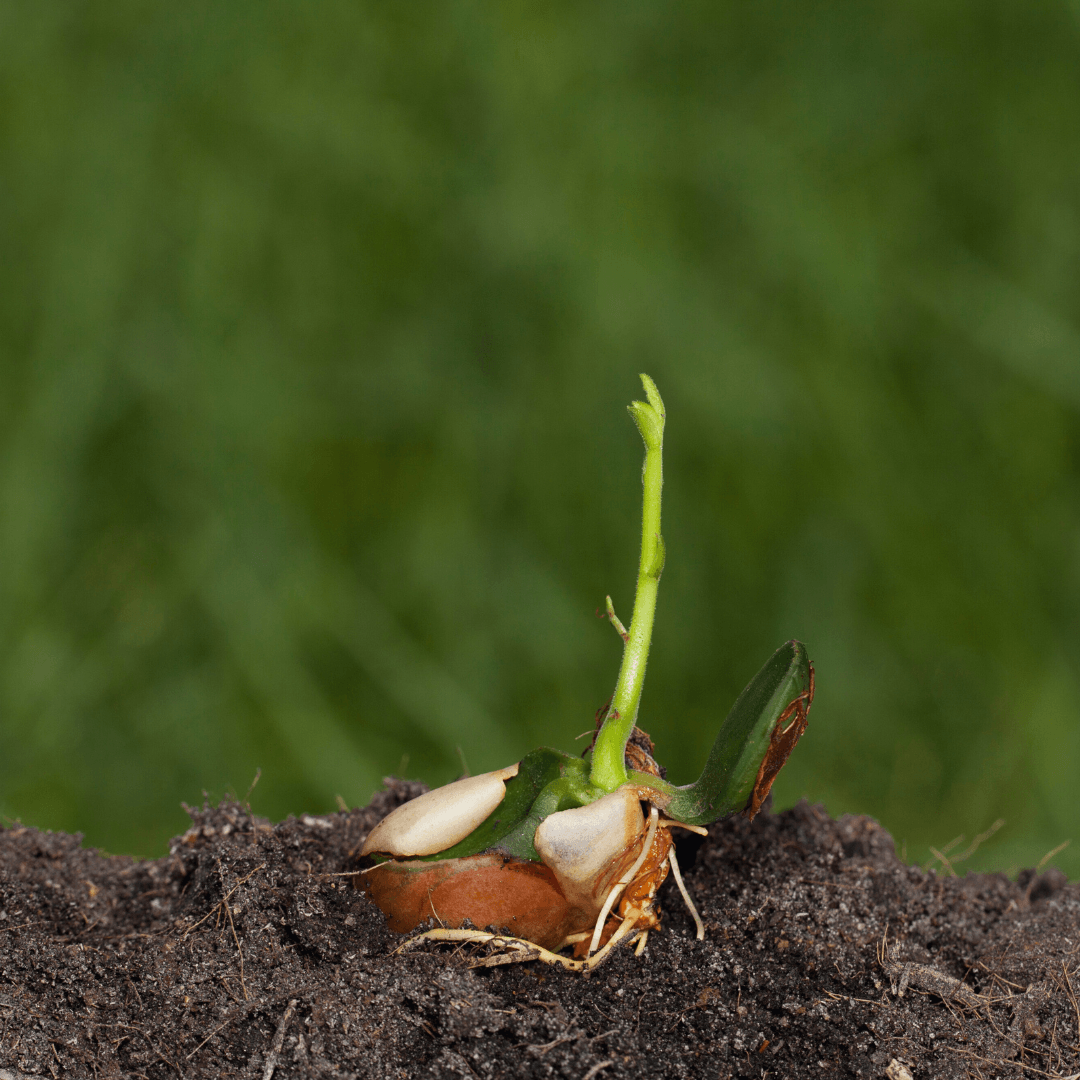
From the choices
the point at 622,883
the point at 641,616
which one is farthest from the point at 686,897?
the point at 641,616

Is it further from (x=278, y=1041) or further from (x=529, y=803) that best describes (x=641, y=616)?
(x=278, y=1041)

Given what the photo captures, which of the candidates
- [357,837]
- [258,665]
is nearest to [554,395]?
[258,665]

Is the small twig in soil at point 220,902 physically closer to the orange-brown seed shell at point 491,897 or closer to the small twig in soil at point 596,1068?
the orange-brown seed shell at point 491,897

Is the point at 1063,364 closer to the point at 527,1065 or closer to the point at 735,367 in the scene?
the point at 735,367

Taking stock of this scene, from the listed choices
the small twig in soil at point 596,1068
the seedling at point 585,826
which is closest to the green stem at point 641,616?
the seedling at point 585,826

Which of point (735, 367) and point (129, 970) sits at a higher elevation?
point (735, 367)

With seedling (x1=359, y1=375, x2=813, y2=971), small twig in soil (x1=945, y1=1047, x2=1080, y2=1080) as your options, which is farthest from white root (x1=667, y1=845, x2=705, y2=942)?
small twig in soil (x1=945, y1=1047, x2=1080, y2=1080)

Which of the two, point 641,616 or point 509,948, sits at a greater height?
point 641,616
